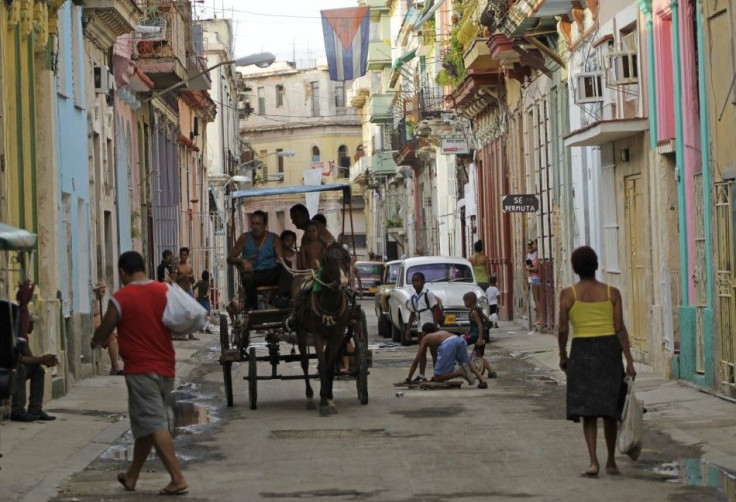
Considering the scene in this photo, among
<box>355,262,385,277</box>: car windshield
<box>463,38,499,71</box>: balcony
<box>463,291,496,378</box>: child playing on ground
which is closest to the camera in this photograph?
<box>463,291,496,378</box>: child playing on ground

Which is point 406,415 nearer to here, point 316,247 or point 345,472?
point 316,247

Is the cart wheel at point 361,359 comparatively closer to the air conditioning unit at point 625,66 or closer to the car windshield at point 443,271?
the air conditioning unit at point 625,66

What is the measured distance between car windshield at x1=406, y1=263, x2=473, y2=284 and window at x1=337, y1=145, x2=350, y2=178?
72.7 metres

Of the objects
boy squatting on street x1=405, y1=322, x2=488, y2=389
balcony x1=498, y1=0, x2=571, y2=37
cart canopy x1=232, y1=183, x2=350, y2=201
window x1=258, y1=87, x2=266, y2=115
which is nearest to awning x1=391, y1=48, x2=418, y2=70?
balcony x1=498, y1=0, x2=571, y2=37

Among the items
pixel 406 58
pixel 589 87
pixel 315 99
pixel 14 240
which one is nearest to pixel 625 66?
pixel 589 87

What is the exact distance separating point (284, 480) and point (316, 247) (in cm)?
652

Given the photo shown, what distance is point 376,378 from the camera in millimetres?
23219

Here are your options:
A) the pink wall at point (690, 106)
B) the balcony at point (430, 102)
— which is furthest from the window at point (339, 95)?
the pink wall at point (690, 106)

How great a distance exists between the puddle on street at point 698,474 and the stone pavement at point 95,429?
69mm

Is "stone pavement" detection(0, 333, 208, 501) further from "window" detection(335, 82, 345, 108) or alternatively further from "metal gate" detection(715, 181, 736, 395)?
"window" detection(335, 82, 345, 108)

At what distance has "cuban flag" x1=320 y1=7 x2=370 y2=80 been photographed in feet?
138

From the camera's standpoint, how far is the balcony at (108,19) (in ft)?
86.1

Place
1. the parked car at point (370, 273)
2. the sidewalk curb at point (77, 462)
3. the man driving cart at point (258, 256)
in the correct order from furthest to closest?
the parked car at point (370, 273), the man driving cart at point (258, 256), the sidewalk curb at point (77, 462)

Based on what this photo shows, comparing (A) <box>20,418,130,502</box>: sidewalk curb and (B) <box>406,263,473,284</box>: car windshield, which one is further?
(B) <box>406,263,473,284</box>: car windshield
